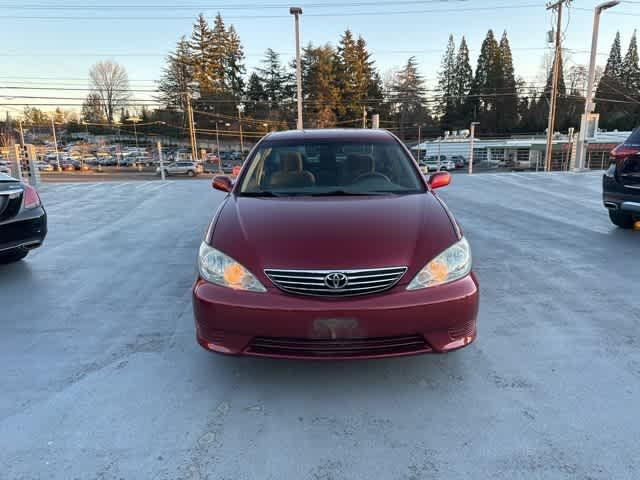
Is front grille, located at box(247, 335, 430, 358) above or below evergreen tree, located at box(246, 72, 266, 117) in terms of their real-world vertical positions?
below

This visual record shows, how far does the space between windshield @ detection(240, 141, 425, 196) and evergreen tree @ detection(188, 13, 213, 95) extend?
2332 inches

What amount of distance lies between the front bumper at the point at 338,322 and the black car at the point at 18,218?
274 centimetres

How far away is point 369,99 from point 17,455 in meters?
60.9

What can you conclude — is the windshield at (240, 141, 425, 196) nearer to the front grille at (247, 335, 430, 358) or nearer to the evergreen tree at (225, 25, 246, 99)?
the front grille at (247, 335, 430, 358)

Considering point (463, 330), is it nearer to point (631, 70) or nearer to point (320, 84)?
point (320, 84)

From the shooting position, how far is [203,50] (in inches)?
2280

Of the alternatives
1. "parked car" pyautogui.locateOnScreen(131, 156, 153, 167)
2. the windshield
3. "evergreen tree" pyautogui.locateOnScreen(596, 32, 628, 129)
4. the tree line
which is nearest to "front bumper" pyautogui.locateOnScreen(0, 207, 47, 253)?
the windshield

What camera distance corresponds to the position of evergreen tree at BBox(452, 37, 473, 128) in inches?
2625

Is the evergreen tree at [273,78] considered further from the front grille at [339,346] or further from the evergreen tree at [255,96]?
the front grille at [339,346]

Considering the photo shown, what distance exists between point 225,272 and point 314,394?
0.75m

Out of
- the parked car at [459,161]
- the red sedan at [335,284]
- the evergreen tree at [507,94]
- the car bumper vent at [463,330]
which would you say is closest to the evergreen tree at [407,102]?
the evergreen tree at [507,94]

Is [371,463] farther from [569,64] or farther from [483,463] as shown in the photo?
[569,64]

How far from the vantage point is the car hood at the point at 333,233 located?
2047 mm

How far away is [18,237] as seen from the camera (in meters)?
3.84
